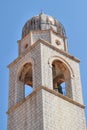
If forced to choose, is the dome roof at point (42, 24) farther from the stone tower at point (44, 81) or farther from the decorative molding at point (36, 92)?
the decorative molding at point (36, 92)

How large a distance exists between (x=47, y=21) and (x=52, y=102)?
8531 mm

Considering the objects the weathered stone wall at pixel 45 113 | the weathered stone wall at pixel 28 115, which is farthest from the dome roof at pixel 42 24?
the weathered stone wall at pixel 28 115

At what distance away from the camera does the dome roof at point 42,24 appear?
3766 cm

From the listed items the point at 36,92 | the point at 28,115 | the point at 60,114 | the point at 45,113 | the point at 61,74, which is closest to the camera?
the point at 45,113

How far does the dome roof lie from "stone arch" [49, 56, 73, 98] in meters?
3.22

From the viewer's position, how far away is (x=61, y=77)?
36844mm

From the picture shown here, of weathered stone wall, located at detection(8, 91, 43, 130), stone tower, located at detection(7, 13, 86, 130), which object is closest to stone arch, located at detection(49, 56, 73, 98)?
stone tower, located at detection(7, 13, 86, 130)

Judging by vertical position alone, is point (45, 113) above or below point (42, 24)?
below

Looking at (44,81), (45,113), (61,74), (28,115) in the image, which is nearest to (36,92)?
(44,81)

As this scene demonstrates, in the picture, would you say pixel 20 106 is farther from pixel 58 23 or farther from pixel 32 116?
pixel 58 23

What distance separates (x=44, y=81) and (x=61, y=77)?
4.30 metres

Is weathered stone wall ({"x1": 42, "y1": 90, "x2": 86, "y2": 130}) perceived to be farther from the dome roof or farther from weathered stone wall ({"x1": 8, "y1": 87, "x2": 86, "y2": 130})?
the dome roof

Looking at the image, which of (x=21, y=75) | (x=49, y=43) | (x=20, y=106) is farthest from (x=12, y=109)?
(x=49, y=43)

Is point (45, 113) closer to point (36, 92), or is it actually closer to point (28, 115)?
point (28, 115)
